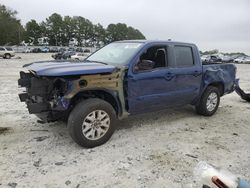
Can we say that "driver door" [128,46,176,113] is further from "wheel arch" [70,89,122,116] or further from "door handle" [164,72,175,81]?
"wheel arch" [70,89,122,116]

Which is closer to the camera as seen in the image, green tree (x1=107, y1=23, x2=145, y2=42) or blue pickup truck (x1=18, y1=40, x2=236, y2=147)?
blue pickup truck (x1=18, y1=40, x2=236, y2=147)

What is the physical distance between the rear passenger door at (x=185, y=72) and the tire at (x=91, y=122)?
1672mm

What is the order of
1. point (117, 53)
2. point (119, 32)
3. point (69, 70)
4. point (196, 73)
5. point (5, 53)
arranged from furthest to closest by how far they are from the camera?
point (119, 32)
point (5, 53)
point (196, 73)
point (117, 53)
point (69, 70)

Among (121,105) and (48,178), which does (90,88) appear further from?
(48,178)

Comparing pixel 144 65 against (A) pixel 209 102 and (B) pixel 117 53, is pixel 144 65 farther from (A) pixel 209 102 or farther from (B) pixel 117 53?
(A) pixel 209 102

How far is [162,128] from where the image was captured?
5664 millimetres

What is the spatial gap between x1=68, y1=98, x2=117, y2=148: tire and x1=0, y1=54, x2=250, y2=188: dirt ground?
178mm

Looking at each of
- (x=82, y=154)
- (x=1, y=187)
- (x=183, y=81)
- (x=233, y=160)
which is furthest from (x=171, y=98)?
(x=1, y=187)

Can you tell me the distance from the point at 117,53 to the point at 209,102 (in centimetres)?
268

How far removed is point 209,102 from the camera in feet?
21.8

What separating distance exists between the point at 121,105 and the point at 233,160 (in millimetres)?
2015

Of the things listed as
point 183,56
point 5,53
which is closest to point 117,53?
point 183,56

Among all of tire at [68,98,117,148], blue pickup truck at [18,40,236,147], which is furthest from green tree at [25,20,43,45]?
tire at [68,98,117,148]

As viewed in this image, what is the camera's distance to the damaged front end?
168 inches
